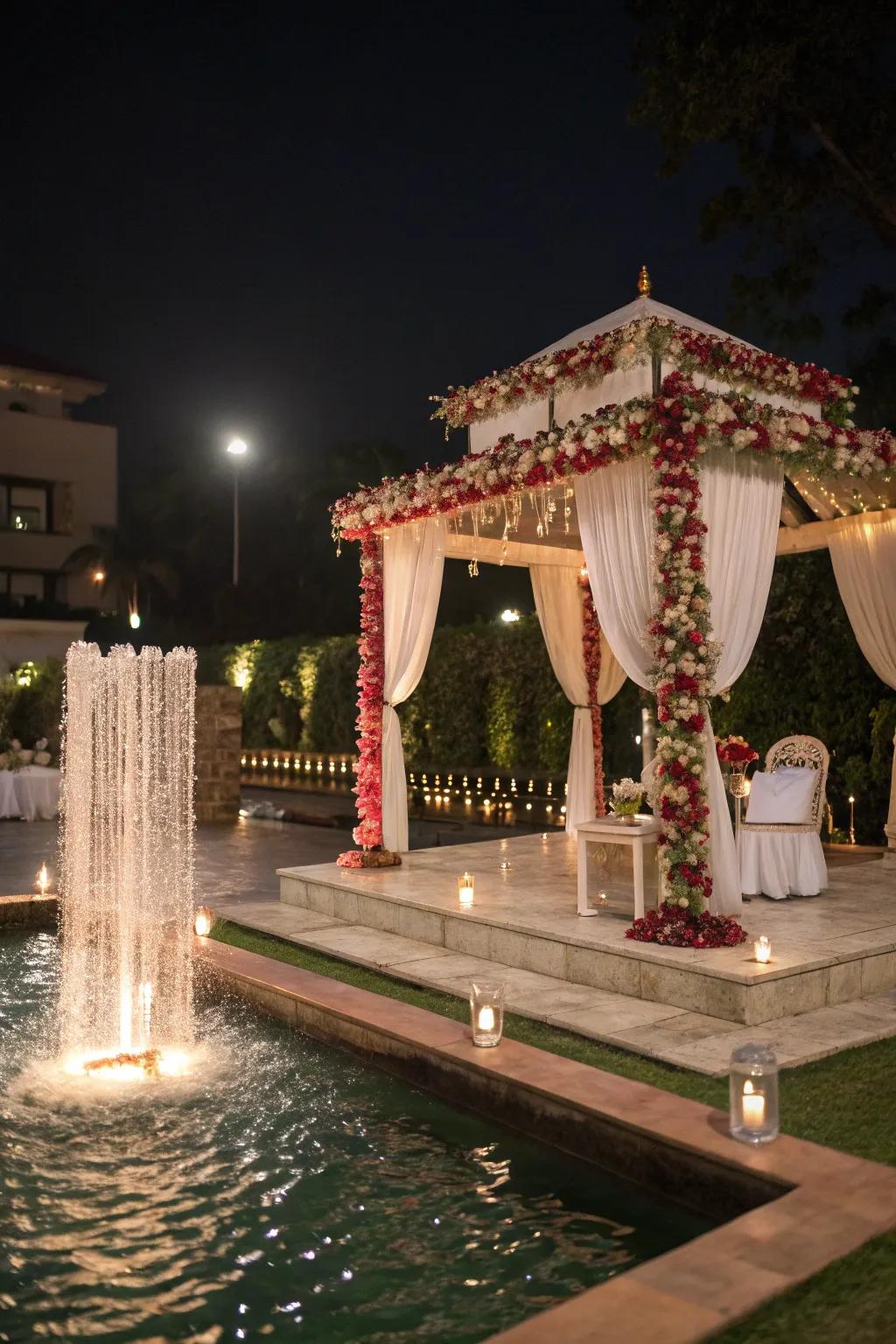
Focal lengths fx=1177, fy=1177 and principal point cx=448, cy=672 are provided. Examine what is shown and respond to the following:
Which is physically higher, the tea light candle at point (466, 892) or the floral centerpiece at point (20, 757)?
the floral centerpiece at point (20, 757)

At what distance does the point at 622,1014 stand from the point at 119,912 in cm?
353

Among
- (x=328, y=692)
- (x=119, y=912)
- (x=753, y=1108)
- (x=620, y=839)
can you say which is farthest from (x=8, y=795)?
(x=753, y=1108)

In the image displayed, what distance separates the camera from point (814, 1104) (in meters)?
4.58

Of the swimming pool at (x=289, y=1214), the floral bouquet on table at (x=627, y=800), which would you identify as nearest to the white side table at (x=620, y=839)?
the floral bouquet on table at (x=627, y=800)

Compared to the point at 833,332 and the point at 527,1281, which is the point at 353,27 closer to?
the point at 833,332

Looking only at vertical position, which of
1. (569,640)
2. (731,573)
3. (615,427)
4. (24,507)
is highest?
(24,507)

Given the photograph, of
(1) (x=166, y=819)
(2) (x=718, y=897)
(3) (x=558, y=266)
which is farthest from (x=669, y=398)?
(3) (x=558, y=266)

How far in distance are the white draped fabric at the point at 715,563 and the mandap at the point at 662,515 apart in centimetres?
1

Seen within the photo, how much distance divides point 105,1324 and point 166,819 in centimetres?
1249

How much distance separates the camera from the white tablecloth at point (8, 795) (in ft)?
50.0

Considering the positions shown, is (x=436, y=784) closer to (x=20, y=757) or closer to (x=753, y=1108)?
(x=20, y=757)

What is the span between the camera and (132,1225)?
3.88 meters

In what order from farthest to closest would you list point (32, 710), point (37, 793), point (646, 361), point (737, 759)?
Result: point (32, 710)
point (37, 793)
point (737, 759)
point (646, 361)

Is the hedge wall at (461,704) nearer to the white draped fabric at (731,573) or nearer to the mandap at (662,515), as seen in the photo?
the mandap at (662,515)
